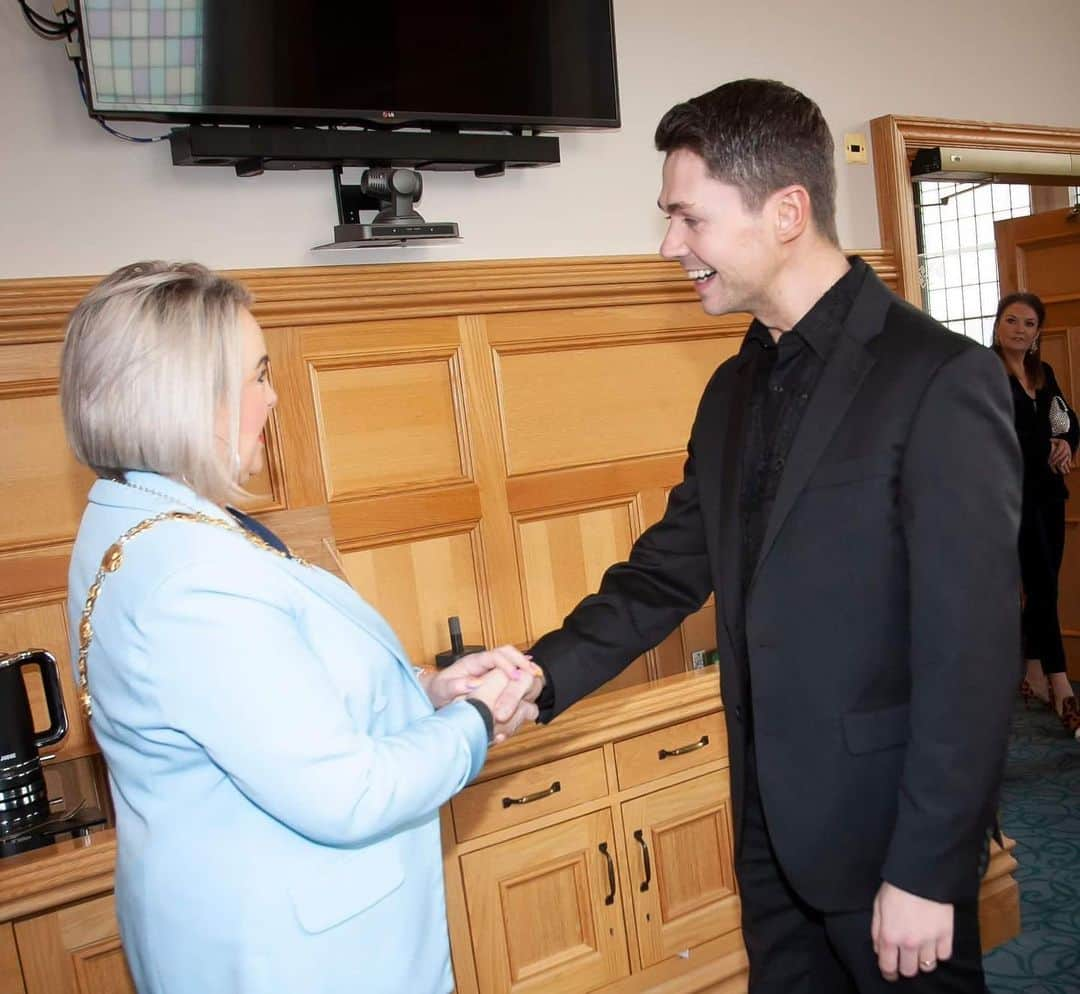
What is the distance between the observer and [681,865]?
9.05 ft

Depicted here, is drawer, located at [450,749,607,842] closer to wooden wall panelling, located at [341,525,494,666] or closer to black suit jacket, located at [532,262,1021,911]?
wooden wall panelling, located at [341,525,494,666]

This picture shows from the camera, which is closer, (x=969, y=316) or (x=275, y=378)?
(x=275, y=378)

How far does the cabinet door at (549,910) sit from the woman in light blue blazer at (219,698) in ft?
3.63

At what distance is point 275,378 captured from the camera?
2.70 metres

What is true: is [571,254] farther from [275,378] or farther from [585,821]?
[585,821]

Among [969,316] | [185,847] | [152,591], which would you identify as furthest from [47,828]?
[969,316]

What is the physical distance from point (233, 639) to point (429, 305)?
181 cm

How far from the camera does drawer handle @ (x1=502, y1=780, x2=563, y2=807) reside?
8.25ft

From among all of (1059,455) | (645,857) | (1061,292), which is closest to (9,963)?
(645,857)

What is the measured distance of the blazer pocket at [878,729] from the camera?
1.54 meters

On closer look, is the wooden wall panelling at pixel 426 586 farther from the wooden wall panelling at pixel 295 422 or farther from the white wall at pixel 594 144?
the white wall at pixel 594 144

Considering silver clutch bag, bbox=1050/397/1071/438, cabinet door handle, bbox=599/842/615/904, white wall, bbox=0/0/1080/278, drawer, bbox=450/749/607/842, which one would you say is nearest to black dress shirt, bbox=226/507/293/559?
drawer, bbox=450/749/607/842

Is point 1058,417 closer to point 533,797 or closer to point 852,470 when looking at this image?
point 533,797

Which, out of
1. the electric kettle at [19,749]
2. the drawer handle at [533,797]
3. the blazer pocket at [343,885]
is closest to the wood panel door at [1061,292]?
the drawer handle at [533,797]
